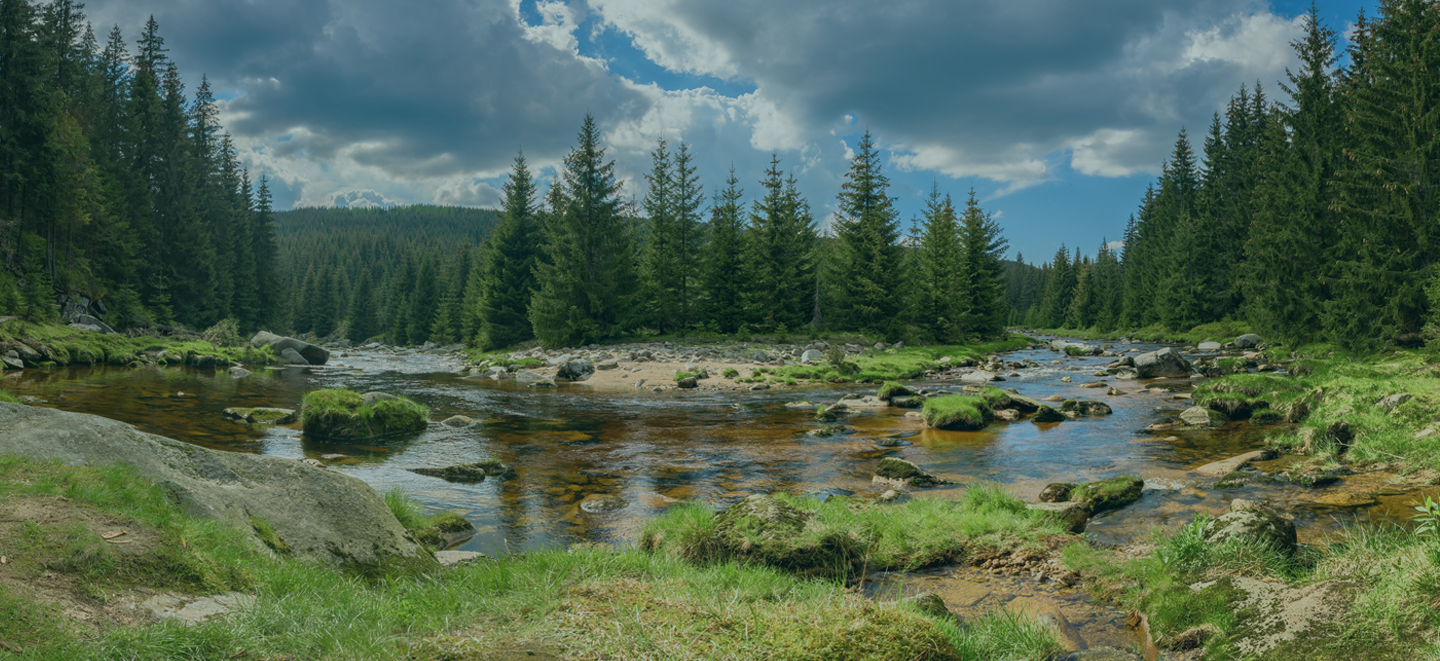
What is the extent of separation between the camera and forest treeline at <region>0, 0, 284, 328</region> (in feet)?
111

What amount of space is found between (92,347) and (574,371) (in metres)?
22.0

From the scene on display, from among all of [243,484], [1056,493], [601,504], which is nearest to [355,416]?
[601,504]

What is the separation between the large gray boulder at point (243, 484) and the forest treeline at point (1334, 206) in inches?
996

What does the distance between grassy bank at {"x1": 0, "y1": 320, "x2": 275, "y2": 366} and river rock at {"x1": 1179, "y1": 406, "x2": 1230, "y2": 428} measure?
3953 centimetres

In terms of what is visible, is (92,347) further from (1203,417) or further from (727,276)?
(1203,417)

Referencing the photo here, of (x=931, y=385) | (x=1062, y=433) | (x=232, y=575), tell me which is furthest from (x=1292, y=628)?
(x=931, y=385)

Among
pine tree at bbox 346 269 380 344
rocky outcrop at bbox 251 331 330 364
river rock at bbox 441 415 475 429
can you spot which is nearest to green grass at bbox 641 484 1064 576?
river rock at bbox 441 415 475 429

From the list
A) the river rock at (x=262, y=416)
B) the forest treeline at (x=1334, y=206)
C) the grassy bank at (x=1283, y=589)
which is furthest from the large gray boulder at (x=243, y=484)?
the forest treeline at (x=1334, y=206)

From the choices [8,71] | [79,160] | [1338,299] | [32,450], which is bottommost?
[32,450]

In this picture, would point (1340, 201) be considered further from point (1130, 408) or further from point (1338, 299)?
point (1130, 408)

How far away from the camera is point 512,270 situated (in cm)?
4734

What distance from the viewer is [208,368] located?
1169 inches

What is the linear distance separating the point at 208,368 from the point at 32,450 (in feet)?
102

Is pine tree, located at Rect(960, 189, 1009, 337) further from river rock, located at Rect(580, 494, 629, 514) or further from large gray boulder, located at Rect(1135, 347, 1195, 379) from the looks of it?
river rock, located at Rect(580, 494, 629, 514)
